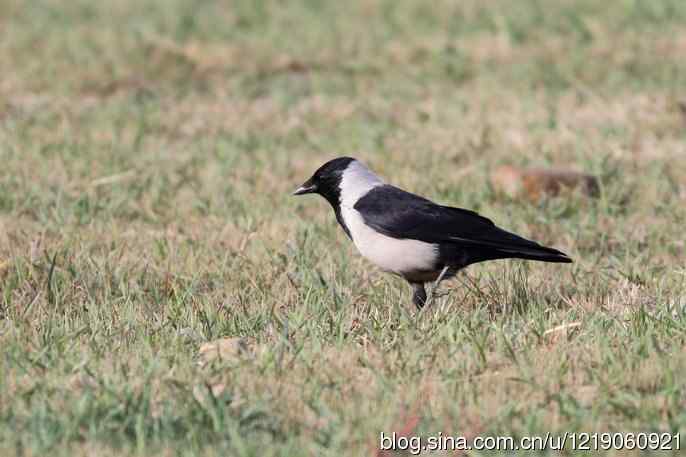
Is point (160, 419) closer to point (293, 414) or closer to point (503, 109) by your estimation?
point (293, 414)

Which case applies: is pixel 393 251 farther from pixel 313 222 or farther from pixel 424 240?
pixel 313 222

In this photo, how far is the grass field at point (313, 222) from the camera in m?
4.16

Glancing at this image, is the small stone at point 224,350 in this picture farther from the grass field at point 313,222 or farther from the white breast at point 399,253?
the white breast at point 399,253

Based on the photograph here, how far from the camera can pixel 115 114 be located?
1034cm

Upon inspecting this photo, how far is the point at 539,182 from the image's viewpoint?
26.5 ft

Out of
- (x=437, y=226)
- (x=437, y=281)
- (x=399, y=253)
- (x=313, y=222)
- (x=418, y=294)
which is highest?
(x=437, y=226)

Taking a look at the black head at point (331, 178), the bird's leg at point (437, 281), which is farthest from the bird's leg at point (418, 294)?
the black head at point (331, 178)

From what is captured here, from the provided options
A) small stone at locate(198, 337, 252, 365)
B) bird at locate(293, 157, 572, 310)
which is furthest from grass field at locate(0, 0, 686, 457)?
bird at locate(293, 157, 572, 310)

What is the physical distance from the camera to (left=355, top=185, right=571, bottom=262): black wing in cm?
562

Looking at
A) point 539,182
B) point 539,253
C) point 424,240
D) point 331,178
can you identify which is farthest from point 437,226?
point 539,182

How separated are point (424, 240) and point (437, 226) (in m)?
0.09

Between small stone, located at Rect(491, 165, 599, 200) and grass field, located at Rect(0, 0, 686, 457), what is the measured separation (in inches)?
3.9

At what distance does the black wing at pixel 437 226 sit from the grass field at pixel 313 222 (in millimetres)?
259

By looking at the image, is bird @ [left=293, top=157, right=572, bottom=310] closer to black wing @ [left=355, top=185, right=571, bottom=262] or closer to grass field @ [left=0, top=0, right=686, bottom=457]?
black wing @ [left=355, top=185, right=571, bottom=262]
